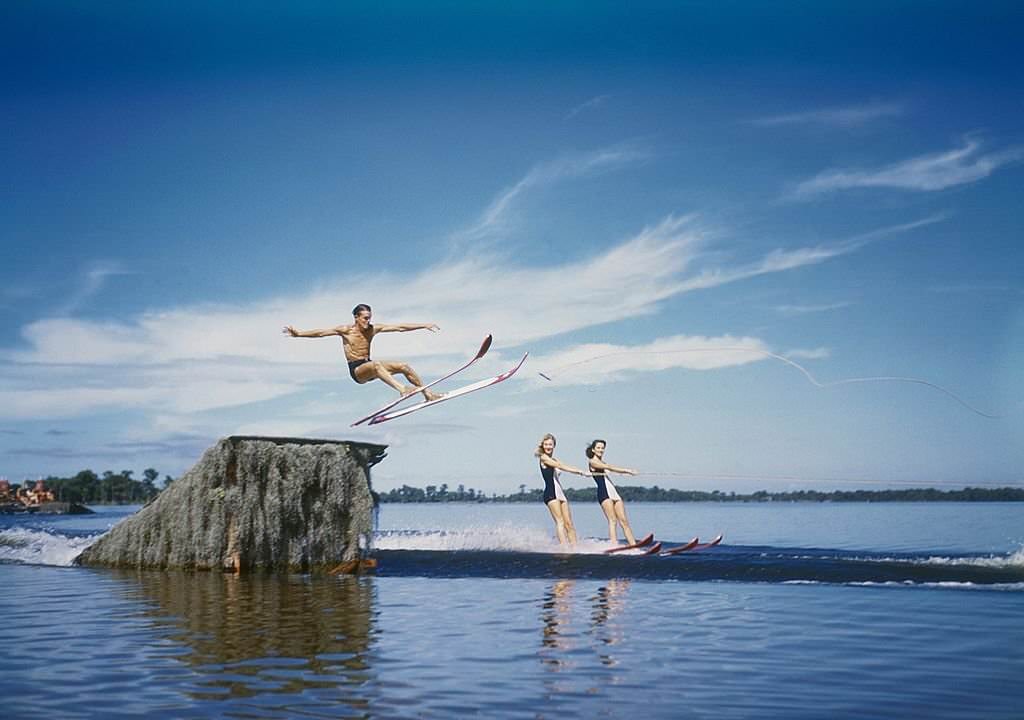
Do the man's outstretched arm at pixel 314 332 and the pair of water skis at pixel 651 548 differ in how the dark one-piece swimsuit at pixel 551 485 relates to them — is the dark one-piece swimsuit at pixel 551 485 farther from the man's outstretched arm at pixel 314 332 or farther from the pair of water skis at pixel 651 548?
the man's outstretched arm at pixel 314 332

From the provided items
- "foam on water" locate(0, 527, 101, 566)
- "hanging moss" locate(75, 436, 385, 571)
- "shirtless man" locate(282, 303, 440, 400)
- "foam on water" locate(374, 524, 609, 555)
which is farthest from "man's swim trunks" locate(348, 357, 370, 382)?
"foam on water" locate(0, 527, 101, 566)

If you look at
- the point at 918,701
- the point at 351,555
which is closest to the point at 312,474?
the point at 351,555

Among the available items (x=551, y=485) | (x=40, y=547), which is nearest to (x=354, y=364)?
(x=551, y=485)

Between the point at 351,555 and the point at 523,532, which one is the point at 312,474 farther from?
the point at 523,532

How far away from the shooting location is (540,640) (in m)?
11.5

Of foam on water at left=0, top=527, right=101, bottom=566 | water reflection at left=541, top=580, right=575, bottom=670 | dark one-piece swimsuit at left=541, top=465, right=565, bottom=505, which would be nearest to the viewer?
water reflection at left=541, top=580, right=575, bottom=670

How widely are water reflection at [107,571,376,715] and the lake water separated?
4 cm

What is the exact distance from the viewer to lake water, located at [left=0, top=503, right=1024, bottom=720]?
841 centimetres

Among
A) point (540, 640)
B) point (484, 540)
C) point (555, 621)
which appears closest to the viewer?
point (540, 640)

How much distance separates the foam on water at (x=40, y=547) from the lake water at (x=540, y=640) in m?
4.61

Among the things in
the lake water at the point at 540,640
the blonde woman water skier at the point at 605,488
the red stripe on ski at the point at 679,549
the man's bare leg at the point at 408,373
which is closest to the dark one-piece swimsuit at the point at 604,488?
the blonde woman water skier at the point at 605,488

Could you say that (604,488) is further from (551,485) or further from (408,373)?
(408,373)

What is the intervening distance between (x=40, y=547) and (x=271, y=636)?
20026mm

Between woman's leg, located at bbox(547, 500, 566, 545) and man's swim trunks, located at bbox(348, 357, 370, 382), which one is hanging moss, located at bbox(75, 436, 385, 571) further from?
woman's leg, located at bbox(547, 500, 566, 545)
